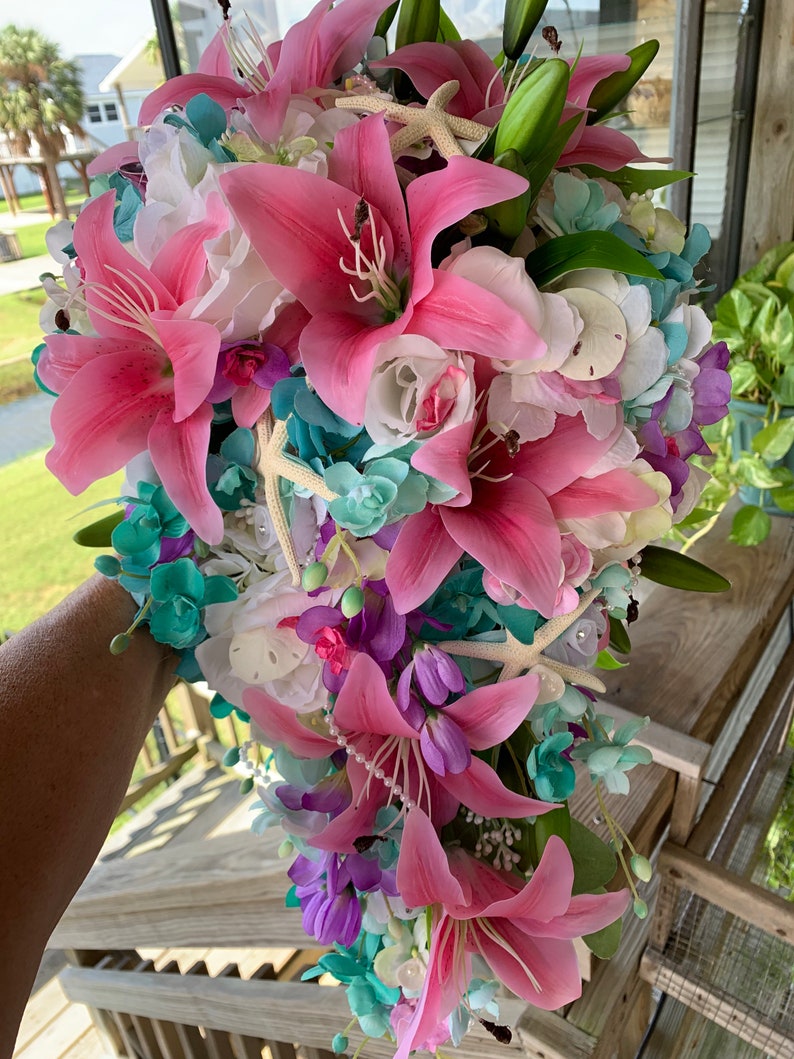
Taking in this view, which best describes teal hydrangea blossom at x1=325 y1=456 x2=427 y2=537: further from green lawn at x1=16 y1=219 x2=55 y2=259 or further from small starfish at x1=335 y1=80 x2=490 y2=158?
green lawn at x1=16 y1=219 x2=55 y2=259

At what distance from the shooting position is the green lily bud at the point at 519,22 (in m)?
0.43

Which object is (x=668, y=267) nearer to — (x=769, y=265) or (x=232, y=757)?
(x=232, y=757)

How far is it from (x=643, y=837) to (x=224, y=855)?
1.51ft

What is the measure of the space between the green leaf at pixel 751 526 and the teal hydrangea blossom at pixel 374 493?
3.51ft

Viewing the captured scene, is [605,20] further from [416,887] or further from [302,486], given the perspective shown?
[416,887]

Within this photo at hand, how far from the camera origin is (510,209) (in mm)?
361

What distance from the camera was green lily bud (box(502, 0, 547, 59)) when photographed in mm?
428

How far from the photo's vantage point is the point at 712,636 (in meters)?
1.06

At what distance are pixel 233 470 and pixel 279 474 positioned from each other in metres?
0.03

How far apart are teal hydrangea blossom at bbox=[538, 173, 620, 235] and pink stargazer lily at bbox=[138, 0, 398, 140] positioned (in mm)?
145

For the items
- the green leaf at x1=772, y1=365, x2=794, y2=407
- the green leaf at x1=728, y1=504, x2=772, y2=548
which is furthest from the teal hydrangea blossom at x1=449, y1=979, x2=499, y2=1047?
the green leaf at x1=772, y1=365, x2=794, y2=407

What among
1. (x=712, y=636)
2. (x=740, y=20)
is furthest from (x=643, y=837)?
(x=740, y=20)

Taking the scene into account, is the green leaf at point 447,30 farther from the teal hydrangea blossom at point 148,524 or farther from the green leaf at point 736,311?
the green leaf at point 736,311

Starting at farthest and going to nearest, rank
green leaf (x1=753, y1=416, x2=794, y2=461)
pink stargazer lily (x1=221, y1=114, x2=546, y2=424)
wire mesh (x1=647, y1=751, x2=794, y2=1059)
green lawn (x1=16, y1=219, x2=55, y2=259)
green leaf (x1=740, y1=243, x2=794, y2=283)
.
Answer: green lawn (x1=16, y1=219, x2=55, y2=259), green leaf (x1=740, y1=243, x2=794, y2=283), green leaf (x1=753, y1=416, x2=794, y2=461), wire mesh (x1=647, y1=751, x2=794, y2=1059), pink stargazer lily (x1=221, y1=114, x2=546, y2=424)
